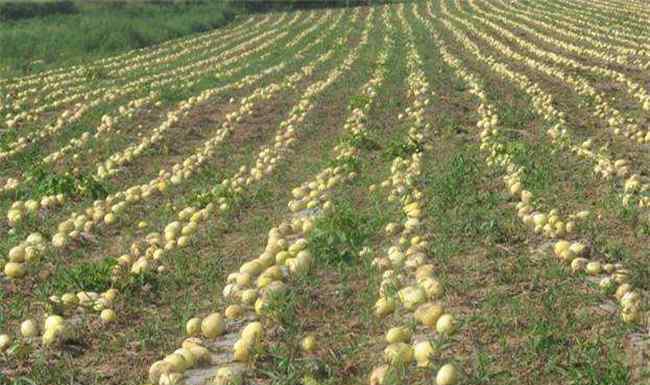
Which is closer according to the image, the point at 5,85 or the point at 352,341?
the point at 352,341

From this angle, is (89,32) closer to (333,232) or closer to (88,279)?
(88,279)

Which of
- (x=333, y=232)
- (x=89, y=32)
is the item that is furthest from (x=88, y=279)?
(x=89, y=32)

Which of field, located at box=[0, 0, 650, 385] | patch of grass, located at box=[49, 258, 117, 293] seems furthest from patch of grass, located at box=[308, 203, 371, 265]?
patch of grass, located at box=[49, 258, 117, 293]

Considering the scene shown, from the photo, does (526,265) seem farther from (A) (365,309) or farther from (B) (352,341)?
(B) (352,341)

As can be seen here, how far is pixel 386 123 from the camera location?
40.5 feet

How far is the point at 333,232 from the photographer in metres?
6.27

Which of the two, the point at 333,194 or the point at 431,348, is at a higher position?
the point at 431,348

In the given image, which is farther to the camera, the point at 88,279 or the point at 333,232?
the point at 333,232

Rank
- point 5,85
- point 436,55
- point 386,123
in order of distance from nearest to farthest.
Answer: point 386,123, point 5,85, point 436,55

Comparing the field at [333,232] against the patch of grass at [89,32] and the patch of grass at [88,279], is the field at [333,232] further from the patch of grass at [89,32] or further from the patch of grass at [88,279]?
the patch of grass at [89,32]

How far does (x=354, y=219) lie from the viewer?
6.90 meters

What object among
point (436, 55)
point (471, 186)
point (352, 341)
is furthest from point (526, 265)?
point (436, 55)

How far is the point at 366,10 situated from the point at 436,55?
26.4m

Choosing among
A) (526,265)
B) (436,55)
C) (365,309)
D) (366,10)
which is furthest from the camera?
(366,10)
